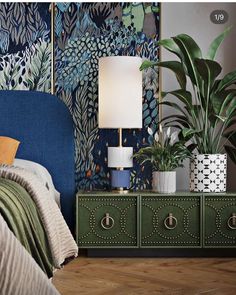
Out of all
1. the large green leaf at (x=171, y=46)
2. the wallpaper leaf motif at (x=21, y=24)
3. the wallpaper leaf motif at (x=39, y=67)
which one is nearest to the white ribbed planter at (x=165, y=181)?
the large green leaf at (x=171, y=46)

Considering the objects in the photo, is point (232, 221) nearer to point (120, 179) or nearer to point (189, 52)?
point (120, 179)

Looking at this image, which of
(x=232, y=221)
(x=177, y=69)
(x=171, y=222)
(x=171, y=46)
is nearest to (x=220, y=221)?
(x=232, y=221)

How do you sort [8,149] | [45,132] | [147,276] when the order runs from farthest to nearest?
[45,132]
[8,149]
[147,276]

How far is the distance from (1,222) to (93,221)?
1.99 m

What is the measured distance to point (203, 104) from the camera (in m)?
4.02

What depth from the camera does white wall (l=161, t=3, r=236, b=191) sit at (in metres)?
4.36

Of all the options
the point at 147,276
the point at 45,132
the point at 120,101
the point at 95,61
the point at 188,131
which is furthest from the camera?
the point at 95,61

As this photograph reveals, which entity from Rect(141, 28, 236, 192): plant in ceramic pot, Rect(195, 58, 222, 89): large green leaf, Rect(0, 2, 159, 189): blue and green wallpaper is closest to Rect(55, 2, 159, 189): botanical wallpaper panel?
Rect(0, 2, 159, 189): blue and green wallpaper

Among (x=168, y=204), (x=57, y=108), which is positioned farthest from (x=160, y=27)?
(x=168, y=204)

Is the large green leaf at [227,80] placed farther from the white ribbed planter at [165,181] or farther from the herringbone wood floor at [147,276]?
the herringbone wood floor at [147,276]

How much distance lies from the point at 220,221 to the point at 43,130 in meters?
1.29

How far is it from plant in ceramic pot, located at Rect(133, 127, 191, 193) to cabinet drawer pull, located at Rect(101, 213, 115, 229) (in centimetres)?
34

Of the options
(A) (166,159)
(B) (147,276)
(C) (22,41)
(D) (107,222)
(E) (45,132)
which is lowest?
(B) (147,276)

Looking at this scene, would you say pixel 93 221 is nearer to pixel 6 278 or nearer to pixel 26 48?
pixel 26 48
